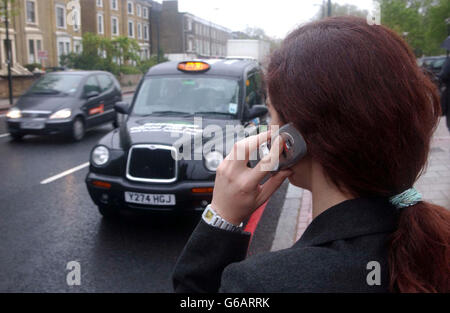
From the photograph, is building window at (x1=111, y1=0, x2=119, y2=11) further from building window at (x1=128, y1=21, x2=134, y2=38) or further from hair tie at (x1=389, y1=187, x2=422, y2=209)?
hair tie at (x1=389, y1=187, x2=422, y2=209)

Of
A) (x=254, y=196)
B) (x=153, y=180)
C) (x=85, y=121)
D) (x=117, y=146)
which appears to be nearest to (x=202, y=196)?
(x=153, y=180)

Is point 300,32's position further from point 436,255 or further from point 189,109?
point 189,109

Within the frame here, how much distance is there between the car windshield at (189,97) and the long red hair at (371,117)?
191 inches

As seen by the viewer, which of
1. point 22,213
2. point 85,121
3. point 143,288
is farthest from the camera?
point 85,121

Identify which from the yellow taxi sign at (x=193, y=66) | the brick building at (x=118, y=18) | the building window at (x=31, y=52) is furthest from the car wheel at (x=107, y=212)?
the brick building at (x=118, y=18)

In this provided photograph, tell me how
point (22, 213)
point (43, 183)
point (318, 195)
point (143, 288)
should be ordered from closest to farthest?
point (318, 195) < point (143, 288) < point (22, 213) < point (43, 183)

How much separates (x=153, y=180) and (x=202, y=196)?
1.82ft

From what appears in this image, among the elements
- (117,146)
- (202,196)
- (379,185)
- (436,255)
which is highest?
(379,185)

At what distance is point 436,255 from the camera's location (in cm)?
103

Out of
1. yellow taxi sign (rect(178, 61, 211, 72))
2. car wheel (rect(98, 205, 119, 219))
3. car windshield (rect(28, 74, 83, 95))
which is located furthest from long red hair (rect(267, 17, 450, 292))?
car windshield (rect(28, 74, 83, 95))

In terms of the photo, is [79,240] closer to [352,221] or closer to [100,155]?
[100,155]

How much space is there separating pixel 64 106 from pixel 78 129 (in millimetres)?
664

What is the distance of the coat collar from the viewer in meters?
1.03

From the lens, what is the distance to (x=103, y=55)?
39.6 meters
